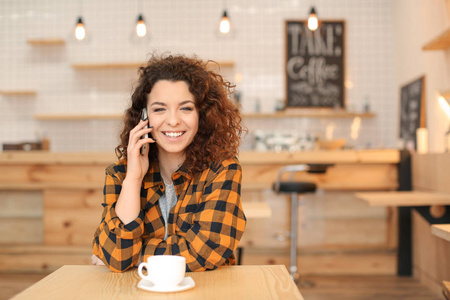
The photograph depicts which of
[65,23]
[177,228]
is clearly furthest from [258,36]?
[177,228]

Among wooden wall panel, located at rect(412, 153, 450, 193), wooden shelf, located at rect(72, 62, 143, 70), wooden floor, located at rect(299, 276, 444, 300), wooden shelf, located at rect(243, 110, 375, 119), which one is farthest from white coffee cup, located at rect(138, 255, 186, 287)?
wooden shelf, located at rect(72, 62, 143, 70)

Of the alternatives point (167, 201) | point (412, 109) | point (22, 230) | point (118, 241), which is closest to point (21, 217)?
point (22, 230)

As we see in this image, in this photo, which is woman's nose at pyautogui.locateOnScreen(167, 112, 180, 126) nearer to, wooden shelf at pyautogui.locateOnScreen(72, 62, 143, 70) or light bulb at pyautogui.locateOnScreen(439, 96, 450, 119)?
light bulb at pyautogui.locateOnScreen(439, 96, 450, 119)

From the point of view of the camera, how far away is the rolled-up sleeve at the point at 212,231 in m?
1.17

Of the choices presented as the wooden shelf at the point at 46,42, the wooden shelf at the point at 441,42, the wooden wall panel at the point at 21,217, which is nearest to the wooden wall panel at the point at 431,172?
the wooden shelf at the point at 441,42

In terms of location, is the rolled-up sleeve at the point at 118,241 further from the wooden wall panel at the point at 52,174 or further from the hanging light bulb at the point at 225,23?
the hanging light bulb at the point at 225,23

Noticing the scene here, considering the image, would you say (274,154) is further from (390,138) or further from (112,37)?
(112,37)

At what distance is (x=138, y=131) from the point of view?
1309 millimetres

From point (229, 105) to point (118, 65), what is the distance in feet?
12.6

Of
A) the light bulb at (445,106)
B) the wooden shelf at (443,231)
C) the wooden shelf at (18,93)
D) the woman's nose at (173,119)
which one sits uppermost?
the wooden shelf at (18,93)

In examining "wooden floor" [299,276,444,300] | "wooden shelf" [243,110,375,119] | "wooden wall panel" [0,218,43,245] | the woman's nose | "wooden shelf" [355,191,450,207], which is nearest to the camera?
the woman's nose

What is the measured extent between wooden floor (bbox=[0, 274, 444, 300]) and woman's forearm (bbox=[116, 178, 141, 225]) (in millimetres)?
2119

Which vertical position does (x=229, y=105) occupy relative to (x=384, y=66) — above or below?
below

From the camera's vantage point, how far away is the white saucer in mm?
933
